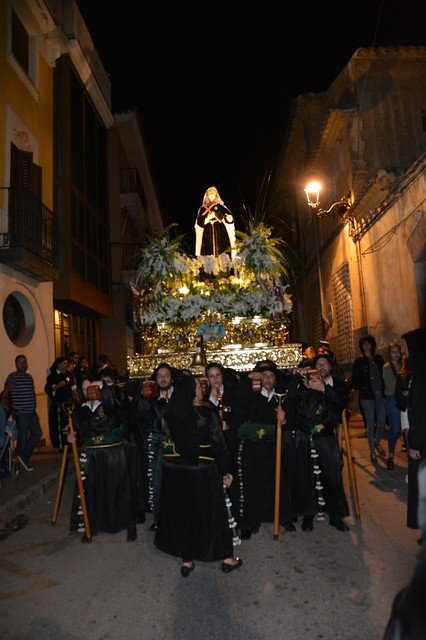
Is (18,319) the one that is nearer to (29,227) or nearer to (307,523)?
(29,227)

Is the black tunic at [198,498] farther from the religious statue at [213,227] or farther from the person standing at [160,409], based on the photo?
the religious statue at [213,227]

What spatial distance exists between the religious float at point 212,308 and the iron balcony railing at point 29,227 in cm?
416

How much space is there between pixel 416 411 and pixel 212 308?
3.58 metres

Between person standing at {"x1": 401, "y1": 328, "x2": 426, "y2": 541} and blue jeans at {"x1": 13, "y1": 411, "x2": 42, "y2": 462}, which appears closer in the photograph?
person standing at {"x1": 401, "y1": 328, "x2": 426, "y2": 541}

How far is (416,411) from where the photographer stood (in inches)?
168

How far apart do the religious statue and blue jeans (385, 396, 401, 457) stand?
146 inches

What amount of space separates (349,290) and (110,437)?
1107cm

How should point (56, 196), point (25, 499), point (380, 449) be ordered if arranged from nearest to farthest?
point (25, 499)
point (380, 449)
point (56, 196)

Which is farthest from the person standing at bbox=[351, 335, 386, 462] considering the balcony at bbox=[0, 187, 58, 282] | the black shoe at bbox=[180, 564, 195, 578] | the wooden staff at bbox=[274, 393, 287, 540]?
the balcony at bbox=[0, 187, 58, 282]

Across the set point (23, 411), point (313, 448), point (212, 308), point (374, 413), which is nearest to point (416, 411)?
point (313, 448)

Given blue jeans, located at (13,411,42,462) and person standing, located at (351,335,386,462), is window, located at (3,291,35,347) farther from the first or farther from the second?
person standing, located at (351,335,386,462)

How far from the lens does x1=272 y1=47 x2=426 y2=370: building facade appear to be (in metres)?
9.84

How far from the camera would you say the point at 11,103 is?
11352 mm

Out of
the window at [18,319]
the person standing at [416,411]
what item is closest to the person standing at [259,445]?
the person standing at [416,411]
